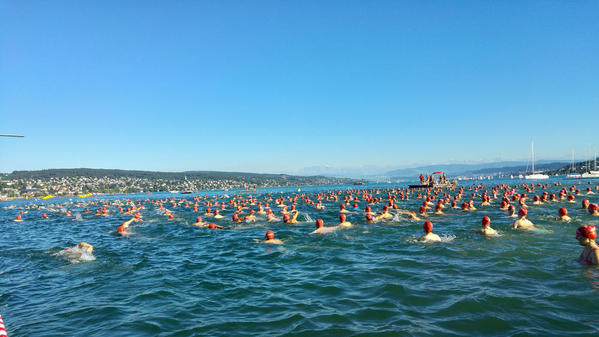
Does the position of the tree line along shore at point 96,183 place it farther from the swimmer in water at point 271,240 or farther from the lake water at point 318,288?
the swimmer in water at point 271,240

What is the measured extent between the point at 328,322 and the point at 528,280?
4627 mm

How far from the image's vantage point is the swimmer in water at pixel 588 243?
22.7 ft

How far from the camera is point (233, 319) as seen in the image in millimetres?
5863

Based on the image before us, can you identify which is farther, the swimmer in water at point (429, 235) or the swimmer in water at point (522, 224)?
the swimmer in water at point (522, 224)

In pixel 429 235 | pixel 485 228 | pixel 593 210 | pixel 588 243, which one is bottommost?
pixel 429 235

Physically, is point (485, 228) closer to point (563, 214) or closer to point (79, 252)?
point (563, 214)

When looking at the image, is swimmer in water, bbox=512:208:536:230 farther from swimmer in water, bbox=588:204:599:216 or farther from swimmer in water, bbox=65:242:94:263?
swimmer in water, bbox=65:242:94:263

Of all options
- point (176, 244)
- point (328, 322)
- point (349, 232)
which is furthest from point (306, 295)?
point (176, 244)

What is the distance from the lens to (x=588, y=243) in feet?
23.9

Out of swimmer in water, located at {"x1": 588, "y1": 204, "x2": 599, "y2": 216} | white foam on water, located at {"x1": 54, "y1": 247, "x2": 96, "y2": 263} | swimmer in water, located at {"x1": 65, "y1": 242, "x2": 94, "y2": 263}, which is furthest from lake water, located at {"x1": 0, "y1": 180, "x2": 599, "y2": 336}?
swimmer in water, located at {"x1": 588, "y1": 204, "x2": 599, "y2": 216}

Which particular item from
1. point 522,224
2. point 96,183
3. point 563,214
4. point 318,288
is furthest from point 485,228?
point 96,183

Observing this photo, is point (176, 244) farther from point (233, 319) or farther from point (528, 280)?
point (528, 280)

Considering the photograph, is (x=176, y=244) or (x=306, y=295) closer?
(x=306, y=295)

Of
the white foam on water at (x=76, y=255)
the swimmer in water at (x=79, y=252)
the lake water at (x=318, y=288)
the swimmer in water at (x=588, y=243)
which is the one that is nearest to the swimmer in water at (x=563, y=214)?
Result: the lake water at (x=318, y=288)
